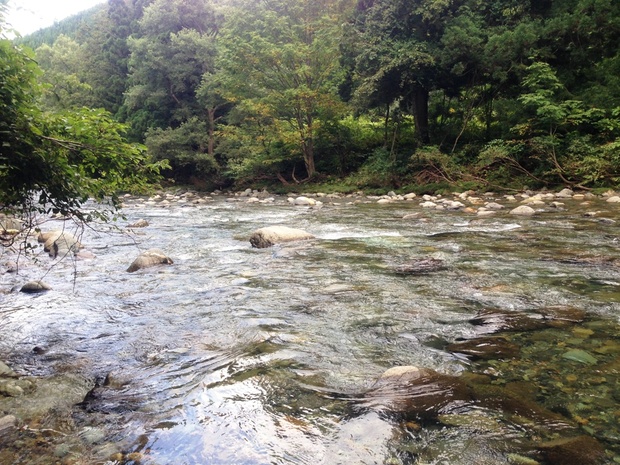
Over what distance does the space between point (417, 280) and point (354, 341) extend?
181cm

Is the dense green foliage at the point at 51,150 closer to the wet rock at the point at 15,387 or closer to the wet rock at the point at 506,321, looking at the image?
the wet rock at the point at 15,387

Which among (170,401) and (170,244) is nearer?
(170,401)

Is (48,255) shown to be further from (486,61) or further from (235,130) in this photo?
(235,130)

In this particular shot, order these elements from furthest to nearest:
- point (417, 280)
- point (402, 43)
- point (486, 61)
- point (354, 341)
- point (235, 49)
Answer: point (235, 49) < point (402, 43) < point (486, 61) < point (417, 280) < point (354, 341)

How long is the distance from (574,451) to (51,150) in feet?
11.2

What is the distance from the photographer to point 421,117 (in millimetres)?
19562

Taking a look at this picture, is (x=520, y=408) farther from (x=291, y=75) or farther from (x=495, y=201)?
(x=291, y=75)

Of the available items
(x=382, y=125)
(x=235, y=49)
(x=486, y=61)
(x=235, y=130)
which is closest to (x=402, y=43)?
(x=486, y=61)

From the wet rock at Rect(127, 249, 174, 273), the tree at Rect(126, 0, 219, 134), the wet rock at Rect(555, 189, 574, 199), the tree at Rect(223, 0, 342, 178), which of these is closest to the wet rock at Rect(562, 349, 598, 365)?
the wet rock at Rect(127, 249, 174, 273)

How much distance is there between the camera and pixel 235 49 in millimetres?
20875

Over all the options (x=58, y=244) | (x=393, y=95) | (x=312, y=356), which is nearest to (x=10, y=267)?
(x=58, y=244)

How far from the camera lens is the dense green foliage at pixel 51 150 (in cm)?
260

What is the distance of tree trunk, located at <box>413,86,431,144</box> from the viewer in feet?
63.6

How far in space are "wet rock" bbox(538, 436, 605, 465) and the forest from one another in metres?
10.2
